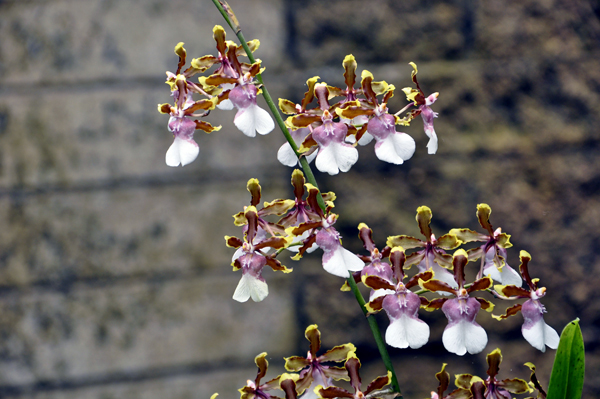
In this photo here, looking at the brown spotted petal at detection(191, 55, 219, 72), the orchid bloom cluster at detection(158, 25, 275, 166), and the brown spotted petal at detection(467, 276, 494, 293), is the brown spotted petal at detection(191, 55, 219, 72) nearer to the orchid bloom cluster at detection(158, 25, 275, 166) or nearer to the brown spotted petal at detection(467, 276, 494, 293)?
the orchid bloom cluster at detection(158, 25, 275, 166)

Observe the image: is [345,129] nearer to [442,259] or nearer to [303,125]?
[303,125]

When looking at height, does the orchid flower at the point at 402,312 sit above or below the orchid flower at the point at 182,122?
below

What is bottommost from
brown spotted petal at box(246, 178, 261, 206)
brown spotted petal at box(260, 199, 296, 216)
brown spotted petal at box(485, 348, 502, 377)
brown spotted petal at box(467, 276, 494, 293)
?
brown spotted petal at box(485, 348, 502, 377)

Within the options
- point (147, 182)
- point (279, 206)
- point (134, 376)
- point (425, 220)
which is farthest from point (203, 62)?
point (134, 376)

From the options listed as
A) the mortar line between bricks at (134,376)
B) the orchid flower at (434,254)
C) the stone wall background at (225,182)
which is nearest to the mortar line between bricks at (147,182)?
the stone wall background at (225,182)

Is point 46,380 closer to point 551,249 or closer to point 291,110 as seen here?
point 291,110

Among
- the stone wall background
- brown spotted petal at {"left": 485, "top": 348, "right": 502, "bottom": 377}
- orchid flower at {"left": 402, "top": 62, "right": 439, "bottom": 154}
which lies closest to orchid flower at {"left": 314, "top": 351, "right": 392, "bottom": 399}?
brown spotted petal at {"left": 485, "top": 348, "right": 502, "bottom": 377}

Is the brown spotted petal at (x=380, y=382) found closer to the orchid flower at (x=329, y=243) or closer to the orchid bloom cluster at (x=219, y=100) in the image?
the orchid flower at (x=329, y=243)
